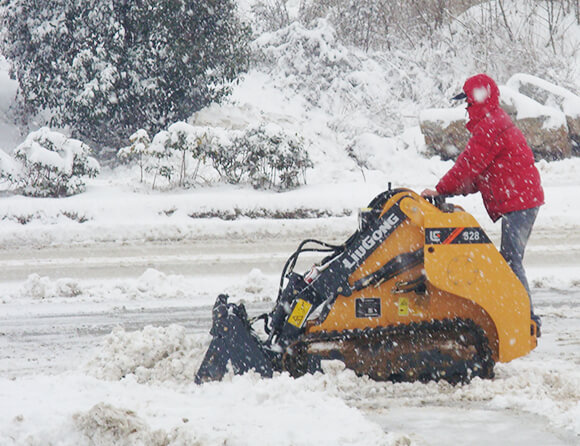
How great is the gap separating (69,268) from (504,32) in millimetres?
16404

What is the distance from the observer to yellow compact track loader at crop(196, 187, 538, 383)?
13.3 ft

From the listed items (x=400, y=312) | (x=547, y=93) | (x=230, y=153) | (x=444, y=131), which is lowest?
(x=400, y=312)

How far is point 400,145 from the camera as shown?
17094 millimetres

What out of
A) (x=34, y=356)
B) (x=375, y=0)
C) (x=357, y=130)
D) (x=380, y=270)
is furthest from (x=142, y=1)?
(x=380, y=270)

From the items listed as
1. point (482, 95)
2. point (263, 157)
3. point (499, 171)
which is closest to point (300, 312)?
point (499, 171)

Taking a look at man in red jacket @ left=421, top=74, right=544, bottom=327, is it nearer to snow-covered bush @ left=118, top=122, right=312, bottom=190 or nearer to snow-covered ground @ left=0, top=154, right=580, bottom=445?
snow-covered ground @ left=0, top=154, right=580, bottom=445

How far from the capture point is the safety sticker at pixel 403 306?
13.7 feet

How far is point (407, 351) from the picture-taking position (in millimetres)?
4152

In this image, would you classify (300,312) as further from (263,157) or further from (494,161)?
(263,157)

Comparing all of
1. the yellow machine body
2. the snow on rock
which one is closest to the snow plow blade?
the yellow machine body

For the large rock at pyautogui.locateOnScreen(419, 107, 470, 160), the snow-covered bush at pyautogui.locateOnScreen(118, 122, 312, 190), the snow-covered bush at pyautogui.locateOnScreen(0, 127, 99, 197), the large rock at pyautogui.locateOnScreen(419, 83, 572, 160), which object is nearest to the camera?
the snow-covered bush at pyautogui.locateOnScreen(0, 127, 99, 197)

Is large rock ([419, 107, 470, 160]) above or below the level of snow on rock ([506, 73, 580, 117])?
below

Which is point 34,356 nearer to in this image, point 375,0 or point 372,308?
point 372,308

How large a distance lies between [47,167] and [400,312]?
993cm
